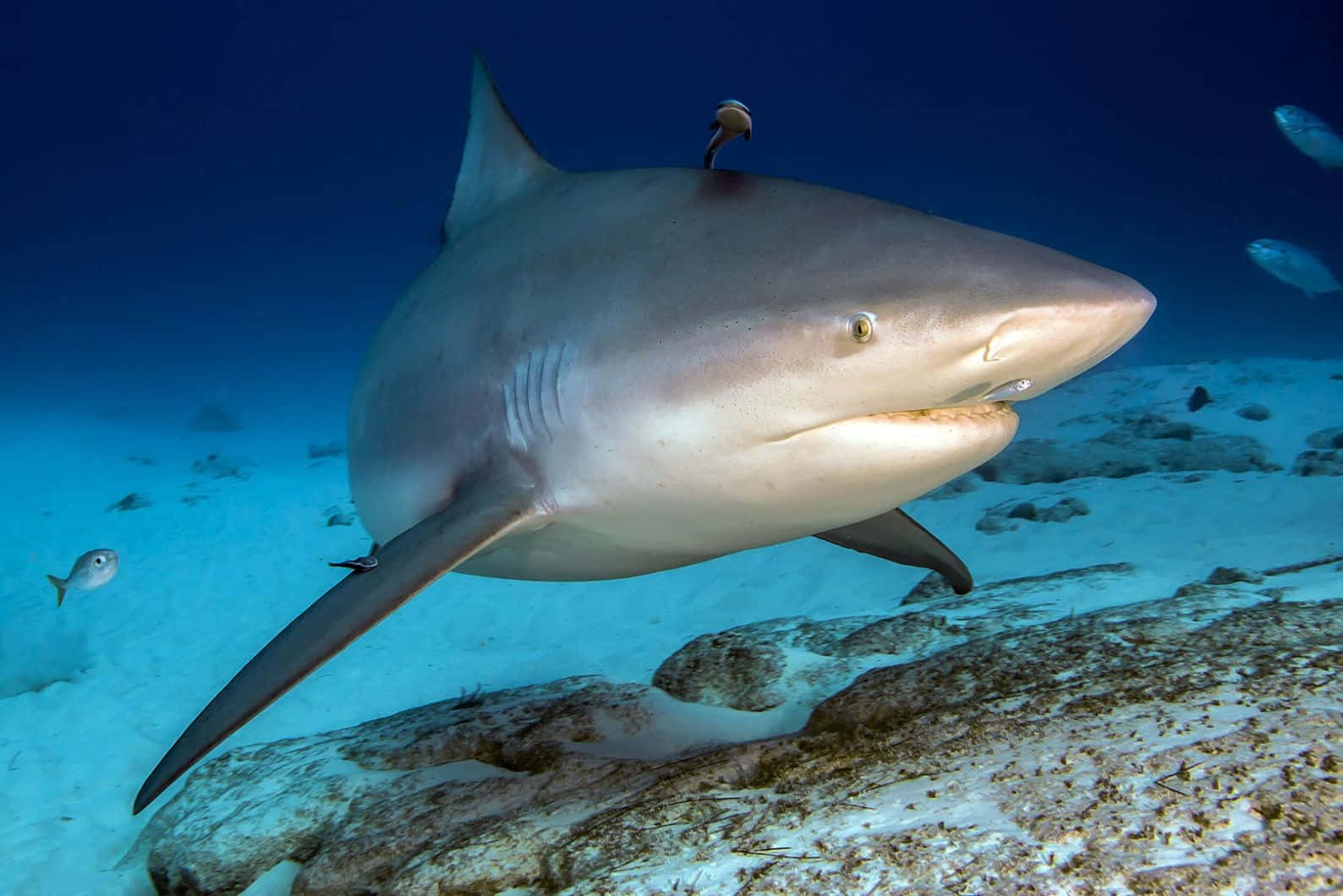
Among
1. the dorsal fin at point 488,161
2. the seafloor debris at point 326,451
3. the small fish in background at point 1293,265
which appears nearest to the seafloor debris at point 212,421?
the seafloor debris at point 326,451

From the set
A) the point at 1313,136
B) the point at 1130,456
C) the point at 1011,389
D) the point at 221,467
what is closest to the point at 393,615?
the point at 1011,389

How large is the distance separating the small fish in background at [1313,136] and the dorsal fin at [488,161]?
52.5 feet

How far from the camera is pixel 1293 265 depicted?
47.5 ft

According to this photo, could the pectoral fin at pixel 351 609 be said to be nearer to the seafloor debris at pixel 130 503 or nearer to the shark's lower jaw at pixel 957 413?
the shark's lower jaw at pixel 957 413

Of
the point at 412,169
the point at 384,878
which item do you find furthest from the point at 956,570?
the point at 412,169

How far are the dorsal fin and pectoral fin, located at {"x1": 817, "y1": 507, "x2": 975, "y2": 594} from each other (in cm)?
226

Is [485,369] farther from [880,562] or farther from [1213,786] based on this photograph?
[880,562]

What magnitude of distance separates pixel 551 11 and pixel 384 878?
89222mm

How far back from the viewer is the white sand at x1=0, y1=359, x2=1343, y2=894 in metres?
4.59

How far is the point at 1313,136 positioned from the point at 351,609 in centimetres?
1837

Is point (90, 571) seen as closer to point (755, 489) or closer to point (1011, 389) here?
point (755, 489)

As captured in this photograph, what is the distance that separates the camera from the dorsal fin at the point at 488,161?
3443mm

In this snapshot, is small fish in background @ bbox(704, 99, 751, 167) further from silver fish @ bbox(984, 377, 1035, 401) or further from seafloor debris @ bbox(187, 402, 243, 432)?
seafloor debris @ bbox(187, 402, 243, 432)

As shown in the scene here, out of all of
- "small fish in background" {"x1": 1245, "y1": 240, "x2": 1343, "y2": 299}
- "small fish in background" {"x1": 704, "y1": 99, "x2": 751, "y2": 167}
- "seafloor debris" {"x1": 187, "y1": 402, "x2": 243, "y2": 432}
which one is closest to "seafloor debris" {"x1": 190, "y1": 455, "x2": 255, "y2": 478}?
"seafloor debris" {"x1": 187, "y1": 402, "x2": 243, "y2": 432}
